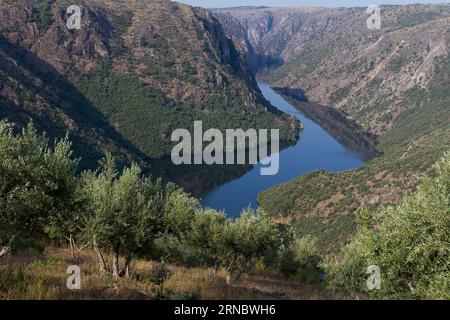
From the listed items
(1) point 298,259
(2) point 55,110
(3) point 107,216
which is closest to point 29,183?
(3) point 107,216

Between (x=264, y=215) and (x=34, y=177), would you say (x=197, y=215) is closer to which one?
(x=264, y=215)

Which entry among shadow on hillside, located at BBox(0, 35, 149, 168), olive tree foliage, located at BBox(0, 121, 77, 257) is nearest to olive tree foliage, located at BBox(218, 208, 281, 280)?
olive tree foliage, located at BBox(0, 121, 77, 257)

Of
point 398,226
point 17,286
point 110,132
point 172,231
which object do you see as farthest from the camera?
point 110,132

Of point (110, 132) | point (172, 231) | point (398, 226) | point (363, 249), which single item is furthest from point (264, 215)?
point (110, 132)

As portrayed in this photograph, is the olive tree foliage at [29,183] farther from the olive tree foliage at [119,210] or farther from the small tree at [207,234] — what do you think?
the small tree at [207,234]

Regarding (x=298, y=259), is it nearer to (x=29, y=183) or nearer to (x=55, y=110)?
(x=29, y=183)

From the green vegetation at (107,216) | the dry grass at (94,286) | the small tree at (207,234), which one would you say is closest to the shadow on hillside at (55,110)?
the small tree at (207,234)
